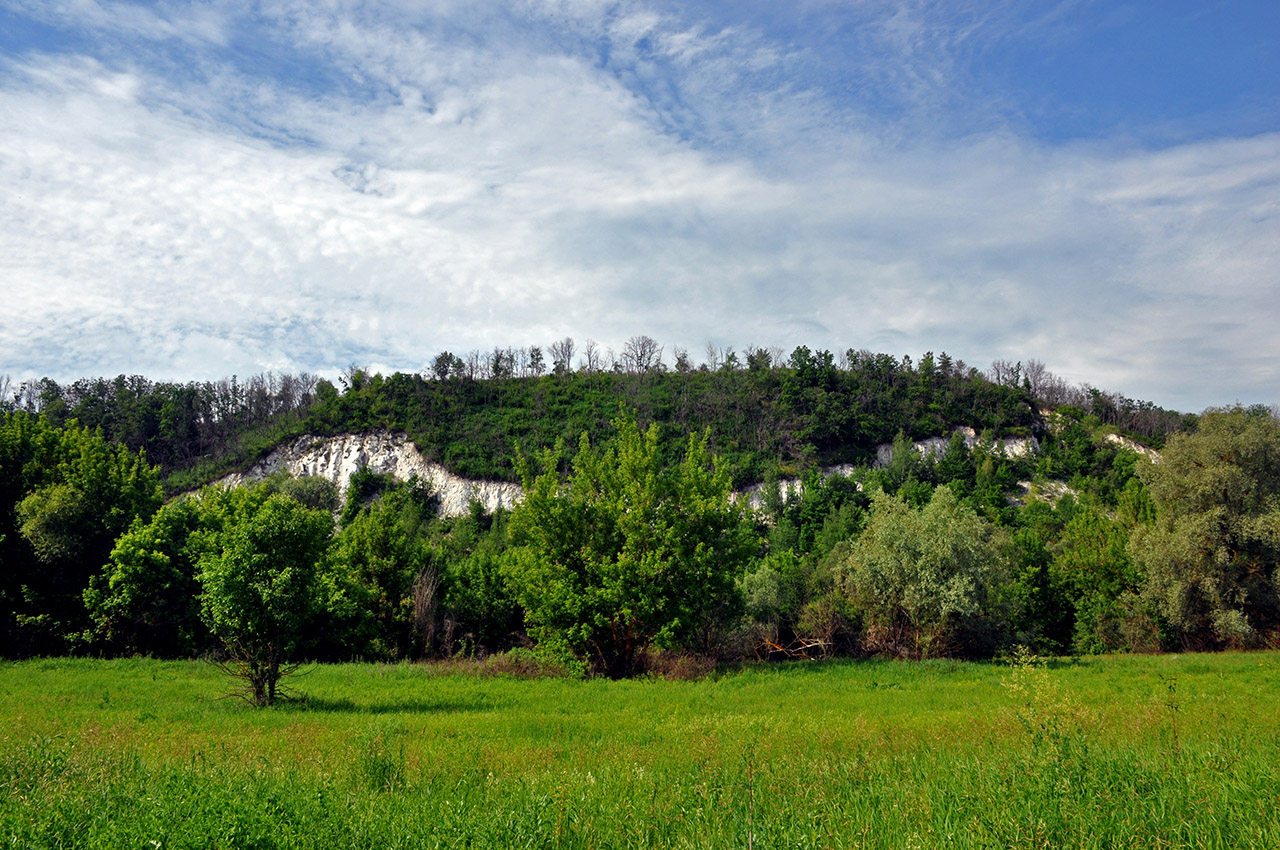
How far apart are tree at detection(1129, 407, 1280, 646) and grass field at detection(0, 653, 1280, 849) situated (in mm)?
21495

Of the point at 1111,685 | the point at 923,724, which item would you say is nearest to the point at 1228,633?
the point at 1111,685

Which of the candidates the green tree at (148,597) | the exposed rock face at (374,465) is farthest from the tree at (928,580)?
the exposed rock face at (374,465)

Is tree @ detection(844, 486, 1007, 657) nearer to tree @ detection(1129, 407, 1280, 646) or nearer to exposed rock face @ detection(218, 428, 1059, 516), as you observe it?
tree @ detection(1129, 407, 1280, 646)

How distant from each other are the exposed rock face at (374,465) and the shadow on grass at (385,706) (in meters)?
76.0

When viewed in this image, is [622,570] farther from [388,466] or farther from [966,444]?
[966,444]

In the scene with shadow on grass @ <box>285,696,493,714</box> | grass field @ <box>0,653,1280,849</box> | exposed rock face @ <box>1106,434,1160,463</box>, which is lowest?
shadow on grass @ <box>285,696,493,714</box>

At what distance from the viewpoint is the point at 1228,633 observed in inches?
1271

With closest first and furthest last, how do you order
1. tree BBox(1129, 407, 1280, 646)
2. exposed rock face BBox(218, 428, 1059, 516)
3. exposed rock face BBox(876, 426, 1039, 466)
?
tree BBox(1129, 407, 1280, 646), exposed rock face BBox(218, 428, 1059, 516), exposed rock face BBox(876, 426, 1039, 466)

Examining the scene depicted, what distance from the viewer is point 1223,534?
32875 millimetres

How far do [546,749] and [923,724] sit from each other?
7.24m

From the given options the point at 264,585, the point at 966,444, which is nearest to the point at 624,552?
the point at 264,585

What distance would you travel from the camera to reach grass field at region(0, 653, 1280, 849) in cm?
544

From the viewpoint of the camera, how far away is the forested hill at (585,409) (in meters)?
104

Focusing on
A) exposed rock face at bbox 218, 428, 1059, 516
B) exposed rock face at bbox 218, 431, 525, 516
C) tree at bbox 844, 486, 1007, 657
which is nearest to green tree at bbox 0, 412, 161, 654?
tree at bbox 844, 486, 1007, 657
